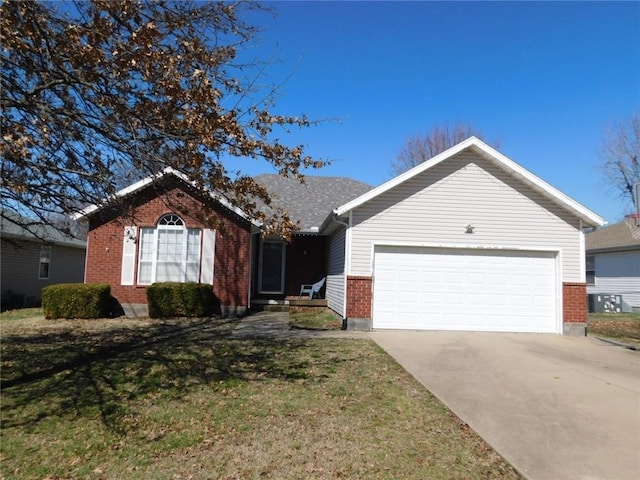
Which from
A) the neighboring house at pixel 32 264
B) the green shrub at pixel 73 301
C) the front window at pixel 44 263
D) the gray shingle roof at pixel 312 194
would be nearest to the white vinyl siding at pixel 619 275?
the gray shingle roof at pixel 312 194

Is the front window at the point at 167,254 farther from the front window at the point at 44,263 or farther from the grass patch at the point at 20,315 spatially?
the front window at the point at 44,263

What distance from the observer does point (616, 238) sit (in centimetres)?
2289

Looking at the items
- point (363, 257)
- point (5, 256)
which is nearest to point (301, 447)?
point (363, 257)

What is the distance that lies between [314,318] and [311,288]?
3.38 metres

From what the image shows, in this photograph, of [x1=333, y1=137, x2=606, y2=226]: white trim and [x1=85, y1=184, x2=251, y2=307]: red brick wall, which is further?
[x1=85, y1=184, x2=251, y2=307]: red brick wall

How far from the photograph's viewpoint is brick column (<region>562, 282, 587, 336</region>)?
1216cm

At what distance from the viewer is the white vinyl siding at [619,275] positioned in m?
21.1

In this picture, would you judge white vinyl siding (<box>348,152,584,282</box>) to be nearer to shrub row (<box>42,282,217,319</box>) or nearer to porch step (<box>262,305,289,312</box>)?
porch step (<box>262,305,289,312</box>)

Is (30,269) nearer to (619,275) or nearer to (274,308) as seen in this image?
(274,308)

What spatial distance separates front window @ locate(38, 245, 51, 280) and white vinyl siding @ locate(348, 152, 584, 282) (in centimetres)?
1707

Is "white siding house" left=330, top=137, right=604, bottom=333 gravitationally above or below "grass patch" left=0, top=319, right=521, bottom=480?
above

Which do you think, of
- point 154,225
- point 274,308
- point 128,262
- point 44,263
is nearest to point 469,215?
point 274,308

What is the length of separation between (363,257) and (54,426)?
27.7 feet

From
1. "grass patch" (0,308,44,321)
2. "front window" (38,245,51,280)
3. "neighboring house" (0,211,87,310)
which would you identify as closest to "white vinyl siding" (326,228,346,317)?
"grass patch" (0,308,44,321)
